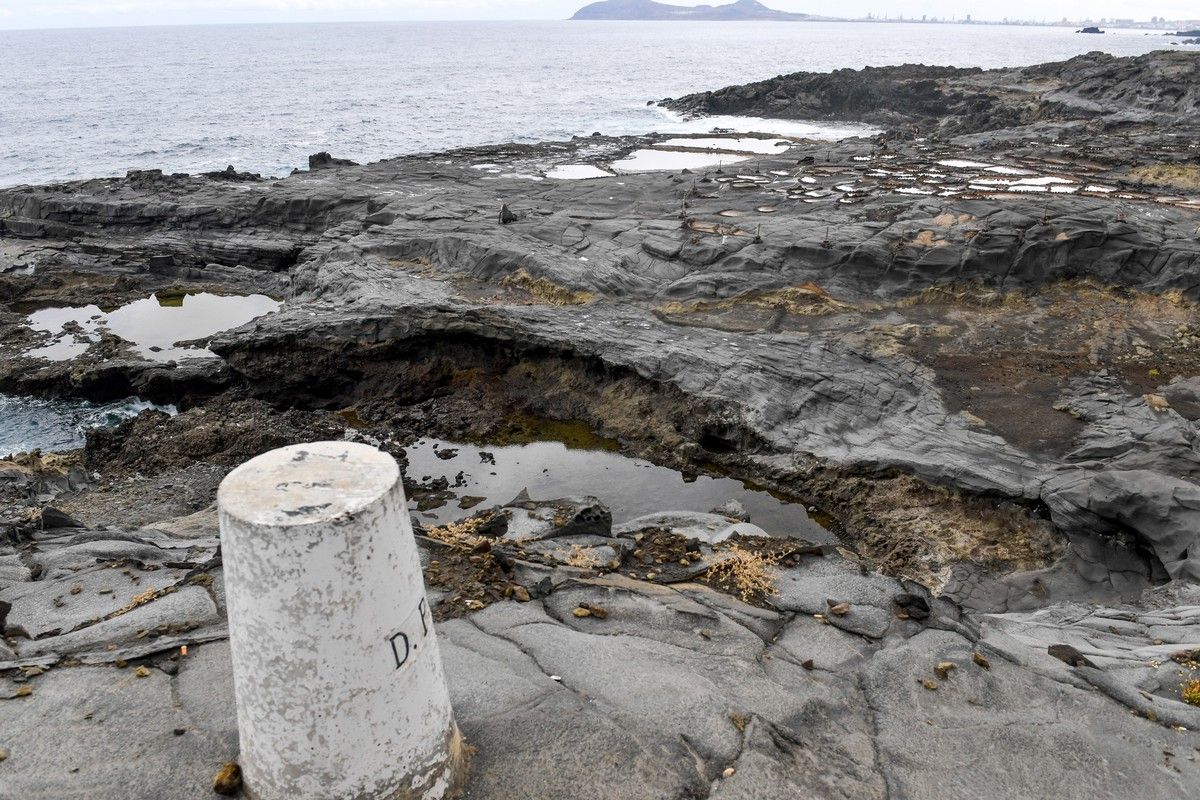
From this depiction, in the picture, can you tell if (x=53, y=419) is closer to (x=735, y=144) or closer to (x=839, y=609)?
(x=839, y=609)

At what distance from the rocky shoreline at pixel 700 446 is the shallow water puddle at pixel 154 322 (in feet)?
2.57

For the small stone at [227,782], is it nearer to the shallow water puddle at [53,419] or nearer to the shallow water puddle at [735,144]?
the shallow water puddle at [53,419]

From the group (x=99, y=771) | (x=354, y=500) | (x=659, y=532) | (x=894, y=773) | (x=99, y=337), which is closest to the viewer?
(x=354, y=500)

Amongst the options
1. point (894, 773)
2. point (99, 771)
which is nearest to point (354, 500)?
point (99, 771)

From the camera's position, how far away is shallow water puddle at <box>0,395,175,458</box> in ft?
54.7

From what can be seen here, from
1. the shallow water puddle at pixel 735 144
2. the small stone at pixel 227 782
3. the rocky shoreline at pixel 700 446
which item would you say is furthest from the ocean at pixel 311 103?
the small stone at pixel 227 782

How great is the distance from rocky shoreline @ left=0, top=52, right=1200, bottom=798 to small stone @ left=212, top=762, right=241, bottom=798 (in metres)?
0.24

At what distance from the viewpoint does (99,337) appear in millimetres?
21844

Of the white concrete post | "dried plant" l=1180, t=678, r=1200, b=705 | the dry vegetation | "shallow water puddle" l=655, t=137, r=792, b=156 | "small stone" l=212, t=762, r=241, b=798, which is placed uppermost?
"shallow water puddle" l=655, t=137, r=792, b=156

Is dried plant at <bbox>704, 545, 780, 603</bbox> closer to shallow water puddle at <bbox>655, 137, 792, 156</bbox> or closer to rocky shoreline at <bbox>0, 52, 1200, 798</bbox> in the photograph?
rocky shoreline at <bbox>0, 52, 1200, 798</bbox>

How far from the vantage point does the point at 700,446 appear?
1488 centimetres

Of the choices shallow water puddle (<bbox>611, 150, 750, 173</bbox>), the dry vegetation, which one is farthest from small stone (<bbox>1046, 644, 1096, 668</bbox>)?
shallow water puddle (<bbox>611, 150, 750, 173</bbox>)

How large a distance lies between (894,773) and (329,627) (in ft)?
14.3

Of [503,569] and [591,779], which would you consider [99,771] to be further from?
[503,569]
